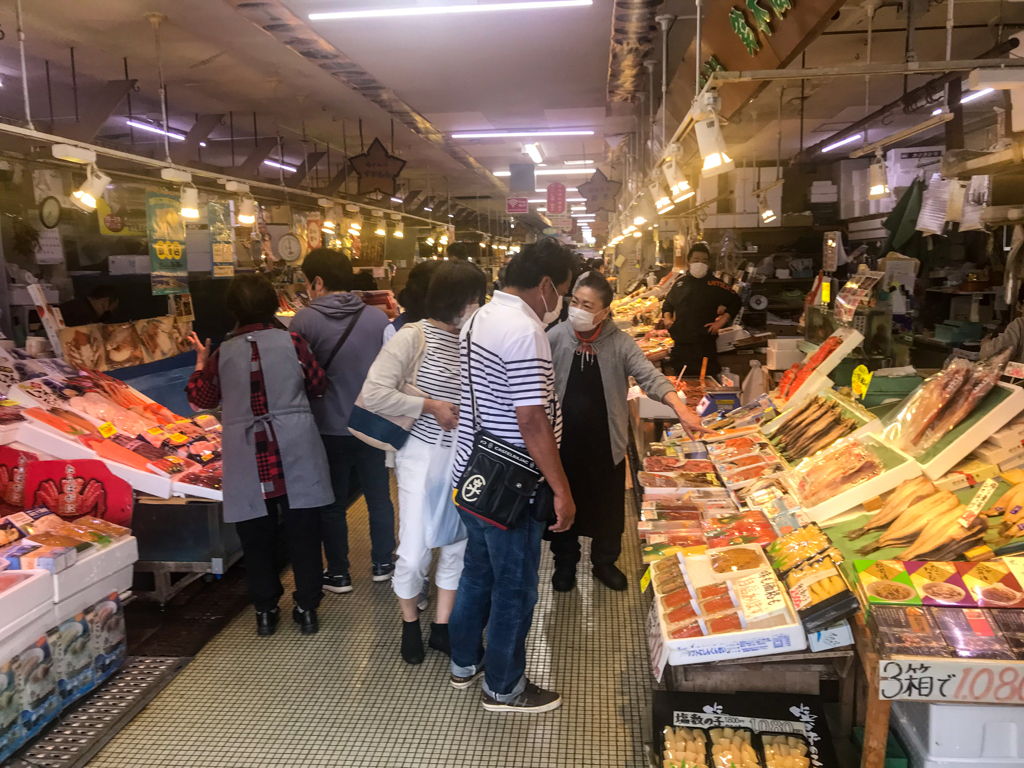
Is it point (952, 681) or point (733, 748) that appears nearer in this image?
point (952, 681)

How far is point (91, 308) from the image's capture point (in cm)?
703

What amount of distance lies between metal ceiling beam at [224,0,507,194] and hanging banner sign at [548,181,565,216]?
645 centimetres

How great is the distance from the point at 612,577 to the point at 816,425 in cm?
156

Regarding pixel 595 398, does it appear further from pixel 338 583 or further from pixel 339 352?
pixel 338 583

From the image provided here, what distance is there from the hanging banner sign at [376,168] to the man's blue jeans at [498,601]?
26.7 ft

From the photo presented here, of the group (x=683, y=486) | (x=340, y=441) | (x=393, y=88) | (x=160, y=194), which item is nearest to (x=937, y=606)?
(x=683, y=486)

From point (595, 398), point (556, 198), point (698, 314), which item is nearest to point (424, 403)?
point (595, 398)

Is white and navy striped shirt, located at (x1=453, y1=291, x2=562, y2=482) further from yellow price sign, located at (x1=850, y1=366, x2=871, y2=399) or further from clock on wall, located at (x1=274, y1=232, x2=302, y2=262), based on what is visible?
clock on wall, located at (x1=274, y1=232, x2=302, y2=262)

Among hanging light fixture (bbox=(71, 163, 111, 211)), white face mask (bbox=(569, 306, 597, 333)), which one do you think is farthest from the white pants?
hanging light fixture (bbox=(71, 163, 111, 211))

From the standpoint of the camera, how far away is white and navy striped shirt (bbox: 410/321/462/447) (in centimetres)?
369

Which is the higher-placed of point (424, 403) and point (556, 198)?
point (556, 198)

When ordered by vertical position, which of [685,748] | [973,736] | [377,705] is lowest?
[377,705]

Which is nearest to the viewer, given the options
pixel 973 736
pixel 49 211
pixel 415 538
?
pixel 973 736

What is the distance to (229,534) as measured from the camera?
464 cm
